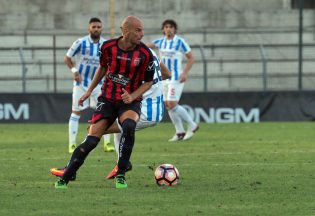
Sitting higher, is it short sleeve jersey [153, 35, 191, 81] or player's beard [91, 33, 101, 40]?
player's beard [91, 33, 101, 40]

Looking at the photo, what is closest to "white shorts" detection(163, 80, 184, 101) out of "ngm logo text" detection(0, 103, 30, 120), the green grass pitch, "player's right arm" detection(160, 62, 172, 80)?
the green grass pitch

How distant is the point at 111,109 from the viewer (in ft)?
33.8

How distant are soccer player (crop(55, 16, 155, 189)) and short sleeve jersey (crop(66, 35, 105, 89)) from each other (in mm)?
5272

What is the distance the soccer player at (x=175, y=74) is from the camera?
1847cm

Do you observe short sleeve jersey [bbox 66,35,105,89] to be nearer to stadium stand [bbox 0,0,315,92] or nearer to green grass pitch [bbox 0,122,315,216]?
green grass pitch [bbox 0,122,315,216]

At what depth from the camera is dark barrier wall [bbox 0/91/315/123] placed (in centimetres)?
2361

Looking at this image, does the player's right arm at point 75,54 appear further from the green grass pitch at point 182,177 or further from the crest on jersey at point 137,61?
the crest on jersey at point 137,61

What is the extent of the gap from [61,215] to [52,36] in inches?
783

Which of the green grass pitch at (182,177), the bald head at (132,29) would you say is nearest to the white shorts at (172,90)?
the green grass pitch at (182,177)

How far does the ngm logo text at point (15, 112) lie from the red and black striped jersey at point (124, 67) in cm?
1361

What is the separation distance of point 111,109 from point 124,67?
498mm

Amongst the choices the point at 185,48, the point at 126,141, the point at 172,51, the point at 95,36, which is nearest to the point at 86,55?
the point at 95,36

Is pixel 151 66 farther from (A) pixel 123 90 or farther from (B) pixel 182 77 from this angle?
(B) pixel 182 77

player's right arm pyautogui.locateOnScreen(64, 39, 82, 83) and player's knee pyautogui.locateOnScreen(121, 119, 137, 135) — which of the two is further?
player's right arm pyautogui.locateOnScreen(64, 39, 82, 83)
